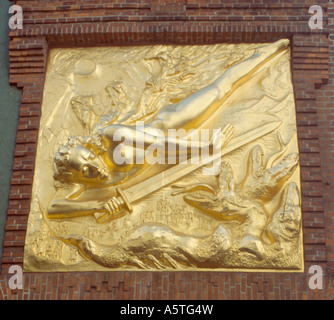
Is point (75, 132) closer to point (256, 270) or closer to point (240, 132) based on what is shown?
point (240, 132)

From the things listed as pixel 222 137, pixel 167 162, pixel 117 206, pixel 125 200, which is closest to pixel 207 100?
pixel 222 137

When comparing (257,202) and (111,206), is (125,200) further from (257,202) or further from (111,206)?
(257,202)

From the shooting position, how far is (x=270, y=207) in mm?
6547

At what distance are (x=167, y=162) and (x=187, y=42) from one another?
6.12 ft

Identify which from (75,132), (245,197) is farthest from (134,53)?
(245,197)

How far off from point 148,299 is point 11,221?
6.23 ft

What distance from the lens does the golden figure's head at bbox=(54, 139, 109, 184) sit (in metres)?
6.63

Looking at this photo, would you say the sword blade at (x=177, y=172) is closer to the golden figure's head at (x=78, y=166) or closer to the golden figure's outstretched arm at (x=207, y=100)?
the golden figure's head at (x=78, y=166)

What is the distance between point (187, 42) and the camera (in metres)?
7.61

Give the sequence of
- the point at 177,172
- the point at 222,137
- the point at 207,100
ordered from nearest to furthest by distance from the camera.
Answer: the point at 177,172, the point at 222,137, the point at 207,100

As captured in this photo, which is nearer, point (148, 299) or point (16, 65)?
point (148, 299)

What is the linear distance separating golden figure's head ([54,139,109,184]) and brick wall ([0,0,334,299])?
0.43m

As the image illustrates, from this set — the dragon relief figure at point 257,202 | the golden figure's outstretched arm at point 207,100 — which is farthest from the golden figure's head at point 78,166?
the dragon relief figure at point 257,202

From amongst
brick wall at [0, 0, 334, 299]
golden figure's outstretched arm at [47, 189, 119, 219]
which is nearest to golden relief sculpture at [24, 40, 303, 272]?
golden figure's outstretched arm at [47, 189, 119, 219]
